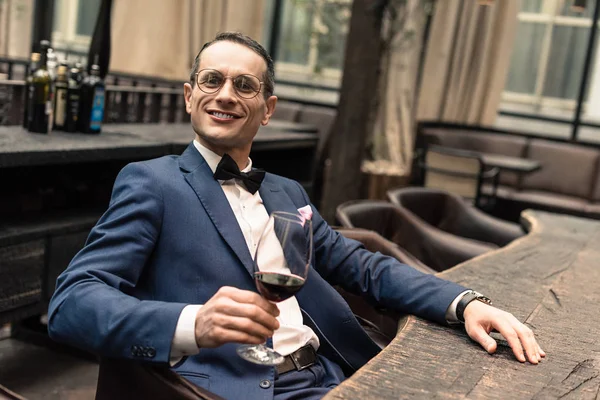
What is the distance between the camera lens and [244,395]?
1.58 m

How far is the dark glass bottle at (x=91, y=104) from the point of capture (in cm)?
338

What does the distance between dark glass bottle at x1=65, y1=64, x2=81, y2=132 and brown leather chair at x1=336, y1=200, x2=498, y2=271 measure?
4.11 feet

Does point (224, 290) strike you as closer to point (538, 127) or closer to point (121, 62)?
point (538, 127)

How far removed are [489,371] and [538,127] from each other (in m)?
6.94

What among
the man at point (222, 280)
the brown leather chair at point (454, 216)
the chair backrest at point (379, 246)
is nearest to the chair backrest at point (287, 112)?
the brown leather chair at point (454, 216)

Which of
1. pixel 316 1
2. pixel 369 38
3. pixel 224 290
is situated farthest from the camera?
pixel 316 1

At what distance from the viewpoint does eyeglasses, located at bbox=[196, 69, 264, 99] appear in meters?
1.80

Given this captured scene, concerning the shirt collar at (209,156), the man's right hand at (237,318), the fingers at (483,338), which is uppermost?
the shirt collar at (209,156)

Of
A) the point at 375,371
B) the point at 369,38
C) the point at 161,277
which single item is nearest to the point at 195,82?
the point at 161,277

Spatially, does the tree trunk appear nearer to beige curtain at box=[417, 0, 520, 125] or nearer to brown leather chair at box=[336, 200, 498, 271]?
brown leather chair at box=[336, 200, 498, 271]

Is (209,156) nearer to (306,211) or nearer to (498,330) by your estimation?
(306,211)

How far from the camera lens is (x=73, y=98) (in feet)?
11.1

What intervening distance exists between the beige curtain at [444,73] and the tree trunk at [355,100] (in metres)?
1.97

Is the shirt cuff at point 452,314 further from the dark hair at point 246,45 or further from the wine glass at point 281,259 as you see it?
the dark hair at point 246,45
